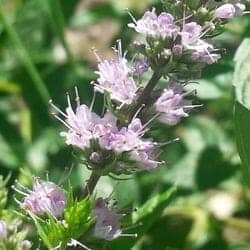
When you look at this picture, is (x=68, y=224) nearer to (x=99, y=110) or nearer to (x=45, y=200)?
(x=45, y=200)

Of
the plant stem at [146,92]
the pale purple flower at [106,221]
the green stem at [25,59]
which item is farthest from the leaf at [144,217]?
the green stem at [25,59]

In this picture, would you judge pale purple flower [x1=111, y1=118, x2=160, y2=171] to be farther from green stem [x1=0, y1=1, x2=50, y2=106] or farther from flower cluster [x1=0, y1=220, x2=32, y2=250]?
green stem [x1=0, y1=1, x2=50, y2=106]

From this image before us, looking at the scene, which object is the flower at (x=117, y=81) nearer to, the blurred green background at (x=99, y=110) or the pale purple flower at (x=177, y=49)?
the pale purple flower at (x=177, y=49)

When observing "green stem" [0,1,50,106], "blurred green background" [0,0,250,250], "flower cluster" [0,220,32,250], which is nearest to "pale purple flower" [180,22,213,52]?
"flower cluster" [0,220,32,250]

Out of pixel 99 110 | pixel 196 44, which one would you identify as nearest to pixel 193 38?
pixel 196 44

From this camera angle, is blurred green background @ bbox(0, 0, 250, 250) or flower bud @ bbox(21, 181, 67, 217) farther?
blurred green background @ bbox(0, 0, 250, 250)

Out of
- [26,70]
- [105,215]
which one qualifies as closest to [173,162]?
[26,70]
